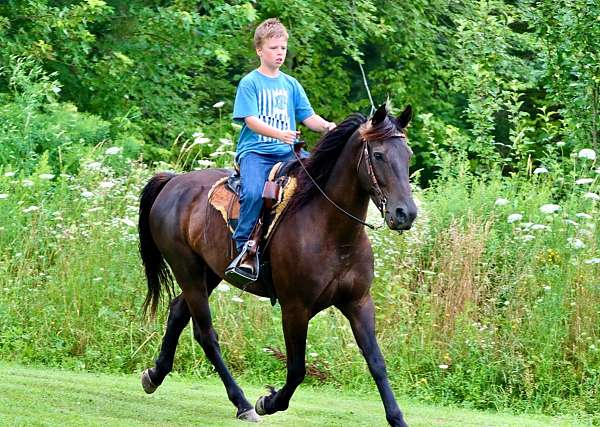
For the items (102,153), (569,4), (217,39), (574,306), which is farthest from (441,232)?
Result: (217,39)

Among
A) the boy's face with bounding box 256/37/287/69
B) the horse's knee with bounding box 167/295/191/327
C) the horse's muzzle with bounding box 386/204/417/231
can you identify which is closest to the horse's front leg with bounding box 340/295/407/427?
the horse's muzzle with bounding box 386/204/417/231

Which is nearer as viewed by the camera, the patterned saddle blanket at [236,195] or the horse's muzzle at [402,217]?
the horse's muzzle at [402,217]

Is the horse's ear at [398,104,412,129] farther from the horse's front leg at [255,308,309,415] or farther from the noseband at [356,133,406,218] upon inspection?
the horse's front leg at [255,308,309,415]

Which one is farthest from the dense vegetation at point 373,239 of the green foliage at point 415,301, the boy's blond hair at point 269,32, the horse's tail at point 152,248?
the boy's blond hair at point 269,32

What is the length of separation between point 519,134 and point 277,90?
6288 mm

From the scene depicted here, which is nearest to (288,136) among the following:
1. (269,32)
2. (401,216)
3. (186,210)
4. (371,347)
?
(269,32)

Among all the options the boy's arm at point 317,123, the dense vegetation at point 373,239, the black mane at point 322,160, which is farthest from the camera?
the dense vegetation at point 373,239

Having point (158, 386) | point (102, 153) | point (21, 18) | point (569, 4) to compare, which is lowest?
point (158, 386)

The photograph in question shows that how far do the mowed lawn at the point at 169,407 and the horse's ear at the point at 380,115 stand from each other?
284 centimetres

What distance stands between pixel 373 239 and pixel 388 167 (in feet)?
16.4

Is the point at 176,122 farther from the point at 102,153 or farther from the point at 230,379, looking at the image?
the point at 230,379

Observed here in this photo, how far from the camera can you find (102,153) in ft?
51.2

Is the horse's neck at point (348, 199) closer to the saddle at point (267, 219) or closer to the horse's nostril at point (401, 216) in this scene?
the saddle at point (267, 219)

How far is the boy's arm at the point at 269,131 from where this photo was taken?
8430 mm
